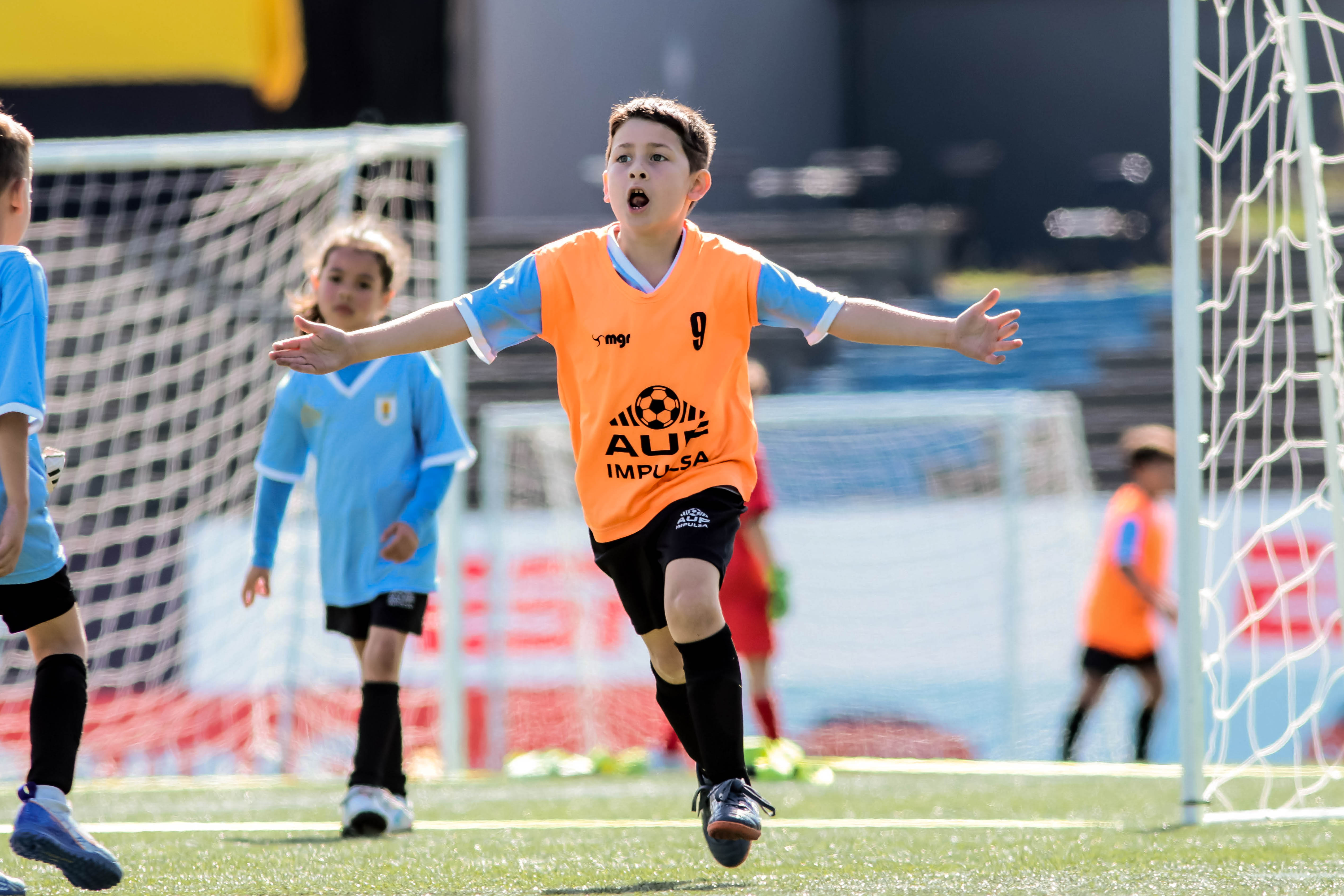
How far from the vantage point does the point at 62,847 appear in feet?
9.03

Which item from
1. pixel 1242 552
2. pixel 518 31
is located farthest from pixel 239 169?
pixel 1242 552

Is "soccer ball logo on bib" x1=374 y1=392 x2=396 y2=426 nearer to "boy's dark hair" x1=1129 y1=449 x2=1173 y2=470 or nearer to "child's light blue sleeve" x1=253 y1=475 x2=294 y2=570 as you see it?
"child's light blue sleeve" x1=253 y1=475 x2=294 y2=570

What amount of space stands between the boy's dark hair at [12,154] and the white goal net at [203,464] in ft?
11.3

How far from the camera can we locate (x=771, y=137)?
1788 centimetres

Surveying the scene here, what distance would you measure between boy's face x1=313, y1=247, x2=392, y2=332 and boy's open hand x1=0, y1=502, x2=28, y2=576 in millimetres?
1548

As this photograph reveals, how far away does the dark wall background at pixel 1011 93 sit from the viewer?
17656mm

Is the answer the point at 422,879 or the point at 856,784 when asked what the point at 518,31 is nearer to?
the point at 856,784

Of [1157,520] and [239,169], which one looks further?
[239,169]

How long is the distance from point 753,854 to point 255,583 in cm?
153

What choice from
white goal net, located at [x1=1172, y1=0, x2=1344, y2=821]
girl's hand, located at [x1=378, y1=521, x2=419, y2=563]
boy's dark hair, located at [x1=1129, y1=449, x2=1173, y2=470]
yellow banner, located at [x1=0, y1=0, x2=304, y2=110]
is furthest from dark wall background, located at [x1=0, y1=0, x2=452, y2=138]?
girl's hand, located at [x1=378, y1=521, x2=419, y2=563]

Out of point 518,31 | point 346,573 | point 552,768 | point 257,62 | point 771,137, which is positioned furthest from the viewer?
point 771,137

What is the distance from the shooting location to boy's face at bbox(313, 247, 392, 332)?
4.24 metres

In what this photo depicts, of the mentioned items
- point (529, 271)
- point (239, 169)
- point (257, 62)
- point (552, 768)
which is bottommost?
point (552, 768)

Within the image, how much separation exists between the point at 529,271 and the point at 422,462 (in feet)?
3.60
